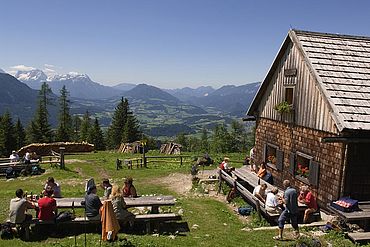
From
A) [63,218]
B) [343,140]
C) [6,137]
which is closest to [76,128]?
[6,137]

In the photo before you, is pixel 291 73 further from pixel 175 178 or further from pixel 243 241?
pixel 175 178

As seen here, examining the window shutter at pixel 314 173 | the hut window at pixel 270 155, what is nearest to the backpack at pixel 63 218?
the window shutter at pixel 314 173

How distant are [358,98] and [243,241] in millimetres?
6880

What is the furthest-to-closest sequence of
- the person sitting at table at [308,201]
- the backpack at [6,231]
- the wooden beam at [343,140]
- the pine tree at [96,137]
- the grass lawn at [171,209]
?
the pine tree at [96,137] < the person sitting at table at [308,201] < the wooden beam at [343,140] < the backpack at [6,231] < the grass lawn at [171,209]

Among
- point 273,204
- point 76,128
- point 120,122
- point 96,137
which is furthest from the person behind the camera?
point 76,128

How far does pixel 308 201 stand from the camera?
43.5 ft

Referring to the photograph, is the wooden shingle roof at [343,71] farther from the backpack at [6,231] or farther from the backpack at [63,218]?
the backpack at [6,231]

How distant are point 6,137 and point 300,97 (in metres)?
56.1

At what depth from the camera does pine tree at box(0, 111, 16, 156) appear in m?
58.2

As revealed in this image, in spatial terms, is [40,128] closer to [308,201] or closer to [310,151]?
[310,151]

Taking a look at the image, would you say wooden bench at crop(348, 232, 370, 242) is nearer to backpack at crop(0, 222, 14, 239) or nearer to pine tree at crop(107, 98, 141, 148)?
backpack at crop(0, 222, 14, 239)

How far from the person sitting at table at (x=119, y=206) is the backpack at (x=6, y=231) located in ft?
10.8

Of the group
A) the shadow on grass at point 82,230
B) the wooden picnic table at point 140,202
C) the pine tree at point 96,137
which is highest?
the wooden picnic table at point 140,202

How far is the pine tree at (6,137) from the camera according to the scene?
58156mm
